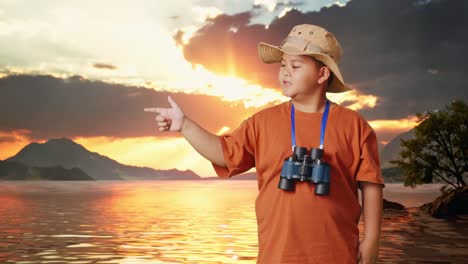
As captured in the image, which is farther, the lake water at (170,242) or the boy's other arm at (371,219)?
the lake water at (170,242)

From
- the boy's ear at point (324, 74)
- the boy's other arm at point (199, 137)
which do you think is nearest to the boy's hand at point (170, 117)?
the boy's other arm at point (199, 137)

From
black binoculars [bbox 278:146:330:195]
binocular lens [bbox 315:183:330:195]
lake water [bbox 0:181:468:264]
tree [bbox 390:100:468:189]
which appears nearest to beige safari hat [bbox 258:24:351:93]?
black binoculars [bbox 278:146:330:195]

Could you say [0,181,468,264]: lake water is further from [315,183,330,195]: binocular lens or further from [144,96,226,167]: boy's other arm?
[315,183,330,195]: binocular lens

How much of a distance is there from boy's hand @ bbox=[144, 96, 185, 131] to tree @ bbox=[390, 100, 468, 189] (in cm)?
4103

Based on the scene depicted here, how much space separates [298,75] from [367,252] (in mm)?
1217

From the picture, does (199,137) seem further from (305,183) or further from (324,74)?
(324,74)

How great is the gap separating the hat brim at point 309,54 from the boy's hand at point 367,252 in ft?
3.55

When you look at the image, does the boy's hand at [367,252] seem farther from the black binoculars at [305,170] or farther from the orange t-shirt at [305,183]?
the black binoculars at [305,170]

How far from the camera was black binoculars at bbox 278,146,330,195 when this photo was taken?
4766mm

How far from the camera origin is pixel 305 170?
474cm

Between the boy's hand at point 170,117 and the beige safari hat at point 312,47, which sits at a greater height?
the beige safari hat at point 312,47

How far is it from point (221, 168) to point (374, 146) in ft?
3.31

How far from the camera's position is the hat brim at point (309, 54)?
5125 mm

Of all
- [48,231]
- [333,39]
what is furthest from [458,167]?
[333,39]
